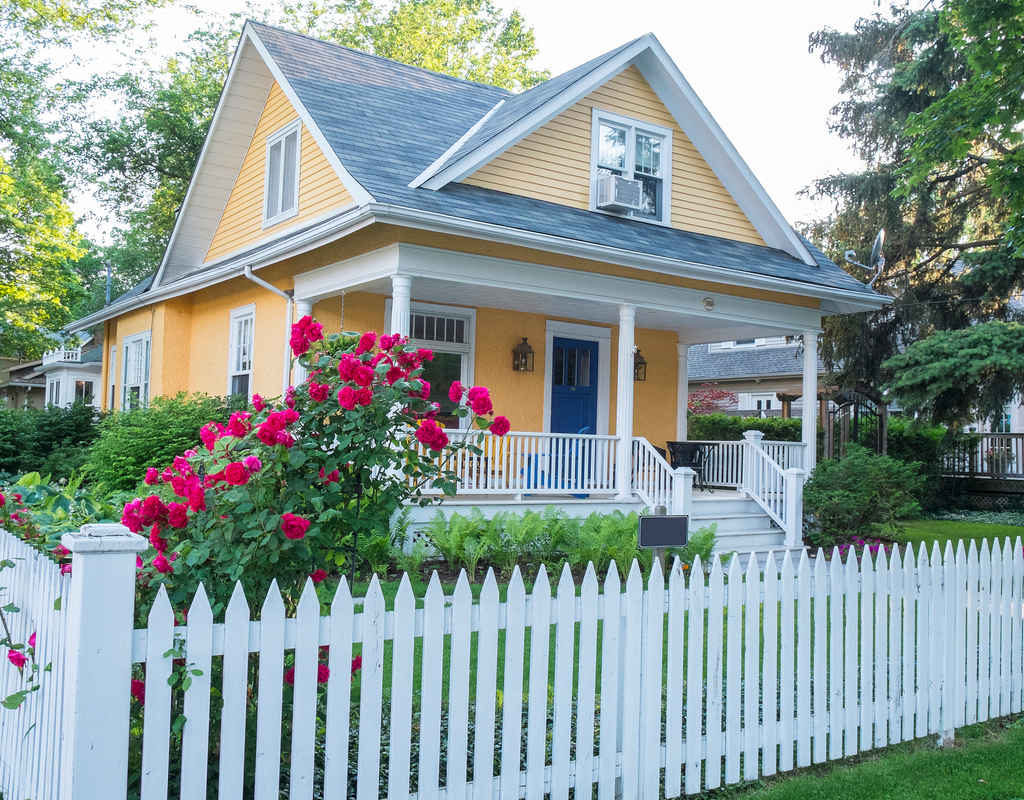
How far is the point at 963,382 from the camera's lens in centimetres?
1290

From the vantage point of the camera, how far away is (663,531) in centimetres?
445

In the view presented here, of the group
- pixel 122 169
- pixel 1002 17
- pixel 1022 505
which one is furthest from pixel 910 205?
pixel 122 169

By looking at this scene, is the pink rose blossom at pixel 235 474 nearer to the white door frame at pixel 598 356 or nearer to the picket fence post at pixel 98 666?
the picket fence post at pixel 98 666

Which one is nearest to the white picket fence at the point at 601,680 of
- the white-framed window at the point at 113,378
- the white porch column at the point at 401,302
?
the white porch column at the point at 401,302

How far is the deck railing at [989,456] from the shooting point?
19.4m

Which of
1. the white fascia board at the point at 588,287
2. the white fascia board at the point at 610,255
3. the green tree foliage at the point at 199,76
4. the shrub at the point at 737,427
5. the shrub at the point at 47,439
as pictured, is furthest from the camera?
the green tree foliage at the point at 199,76

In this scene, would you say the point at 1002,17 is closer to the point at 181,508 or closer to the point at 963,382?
the point at 963,382

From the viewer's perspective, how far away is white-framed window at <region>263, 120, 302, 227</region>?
12.7m

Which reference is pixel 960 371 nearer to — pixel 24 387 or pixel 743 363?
pixel 743 363

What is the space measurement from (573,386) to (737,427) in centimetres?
922

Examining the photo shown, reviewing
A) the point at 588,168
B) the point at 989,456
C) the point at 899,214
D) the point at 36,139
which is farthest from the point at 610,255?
the point at 36,139

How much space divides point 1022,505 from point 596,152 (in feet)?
42.1

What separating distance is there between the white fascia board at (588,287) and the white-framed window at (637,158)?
1646 millimetres

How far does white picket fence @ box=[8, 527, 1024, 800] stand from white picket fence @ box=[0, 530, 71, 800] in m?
0.21
